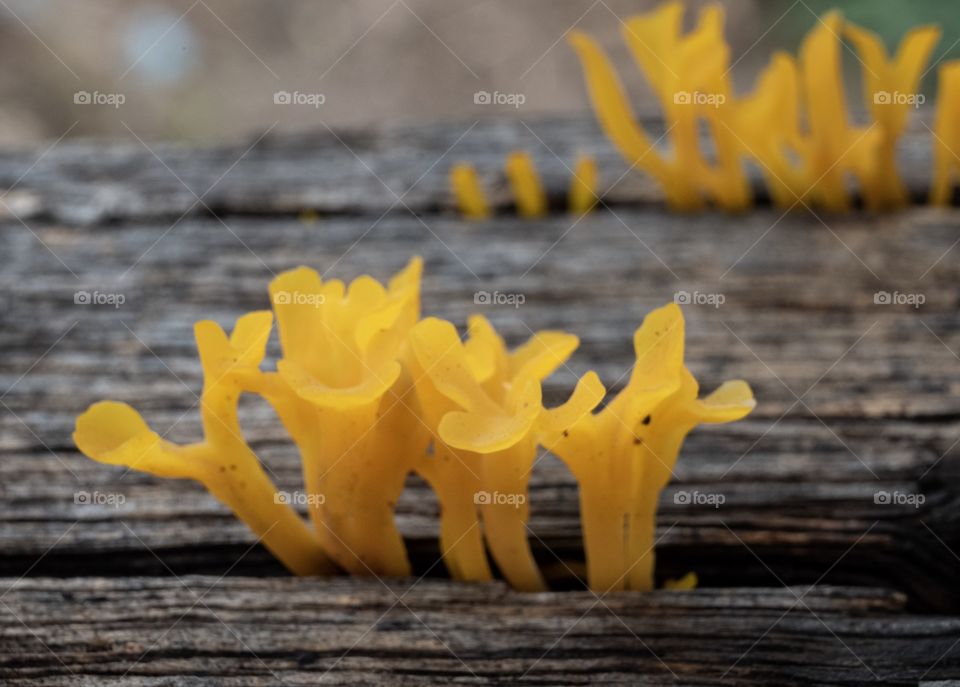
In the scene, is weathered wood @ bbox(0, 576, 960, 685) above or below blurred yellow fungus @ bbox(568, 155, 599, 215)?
below

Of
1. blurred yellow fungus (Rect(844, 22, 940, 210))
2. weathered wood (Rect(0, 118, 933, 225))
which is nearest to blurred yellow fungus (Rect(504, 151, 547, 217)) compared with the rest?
weathered wood (Rect(0, 118, 933, 225))

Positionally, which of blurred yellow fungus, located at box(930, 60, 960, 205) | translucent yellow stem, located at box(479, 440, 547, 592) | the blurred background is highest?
the blurred background

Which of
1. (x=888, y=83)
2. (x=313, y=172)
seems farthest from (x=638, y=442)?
(x=313, y=172)

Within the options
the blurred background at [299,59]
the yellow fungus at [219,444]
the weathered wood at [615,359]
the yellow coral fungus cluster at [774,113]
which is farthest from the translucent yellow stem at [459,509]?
the blurred background at [299,59]

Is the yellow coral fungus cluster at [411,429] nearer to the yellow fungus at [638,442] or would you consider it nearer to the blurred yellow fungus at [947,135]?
the yellow fungus at [638,442]

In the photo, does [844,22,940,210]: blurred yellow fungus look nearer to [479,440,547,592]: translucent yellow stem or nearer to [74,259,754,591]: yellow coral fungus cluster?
[74,259,754,591]: yellow coral fungus cluster
